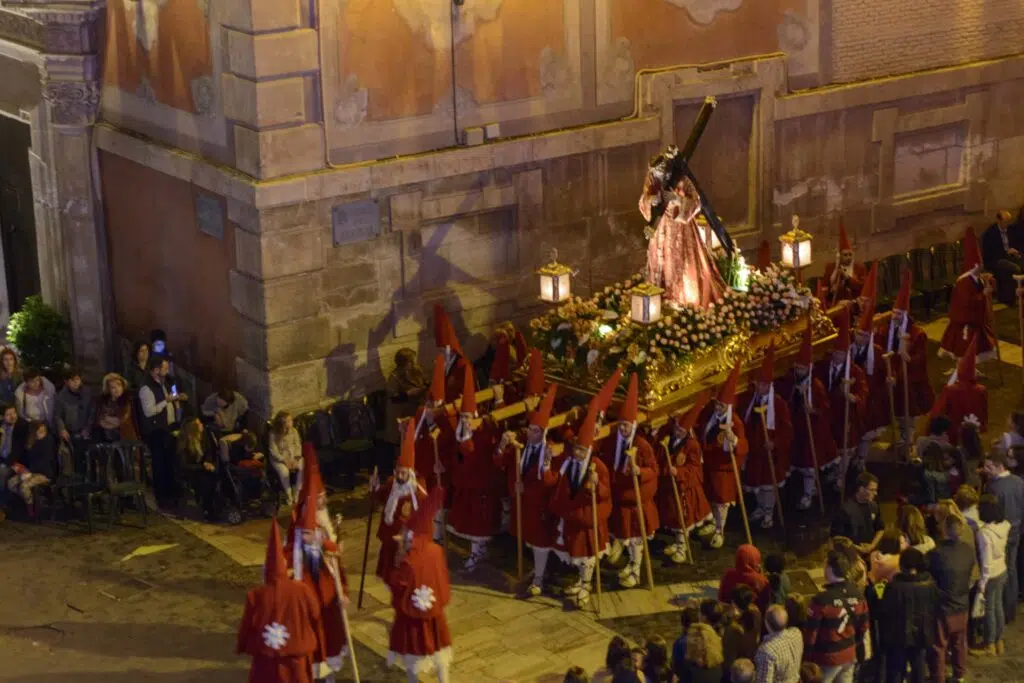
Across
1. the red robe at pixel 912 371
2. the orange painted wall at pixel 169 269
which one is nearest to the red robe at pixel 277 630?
the orange painted wall at pixel 169 269

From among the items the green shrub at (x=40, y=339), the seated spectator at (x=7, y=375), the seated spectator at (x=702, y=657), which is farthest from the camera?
the green shrub at (x=40, y=339)

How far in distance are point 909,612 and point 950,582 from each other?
508 millimetres

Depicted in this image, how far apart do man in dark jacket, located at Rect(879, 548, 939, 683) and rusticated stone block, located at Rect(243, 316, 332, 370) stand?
24.3 ft

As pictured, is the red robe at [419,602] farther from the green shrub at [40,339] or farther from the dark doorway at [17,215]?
the dark doorway at [17,215]

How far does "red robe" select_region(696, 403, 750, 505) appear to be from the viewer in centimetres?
1778

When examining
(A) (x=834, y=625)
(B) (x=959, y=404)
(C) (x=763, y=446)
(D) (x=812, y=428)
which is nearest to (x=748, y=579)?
(A) (x=834, y=625)

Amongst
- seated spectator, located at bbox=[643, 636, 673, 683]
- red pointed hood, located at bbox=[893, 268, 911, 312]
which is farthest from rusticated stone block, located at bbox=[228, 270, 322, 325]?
seated spectator, located at bbox=[643, 636, 673, 683]

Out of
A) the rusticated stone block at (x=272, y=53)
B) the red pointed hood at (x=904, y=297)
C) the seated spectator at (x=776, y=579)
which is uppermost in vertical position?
the rusticated stone block at (x=272, y=53)

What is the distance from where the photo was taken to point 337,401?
2005cm

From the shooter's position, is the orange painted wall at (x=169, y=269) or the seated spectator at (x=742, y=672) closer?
the seated spectator at (x=742, y=672)

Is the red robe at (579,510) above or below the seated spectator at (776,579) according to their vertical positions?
below

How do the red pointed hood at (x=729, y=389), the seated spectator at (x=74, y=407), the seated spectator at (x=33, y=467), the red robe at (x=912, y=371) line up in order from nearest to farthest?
the red pointed hood at (x=729, y=389), the seated spectator at (x=33, y=467), the seated spectator at (x=74, y=407), the red robe at (x=912, y=371)

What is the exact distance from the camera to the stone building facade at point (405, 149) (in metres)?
19.3

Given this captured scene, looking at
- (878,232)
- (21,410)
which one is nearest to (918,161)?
(878,232)
